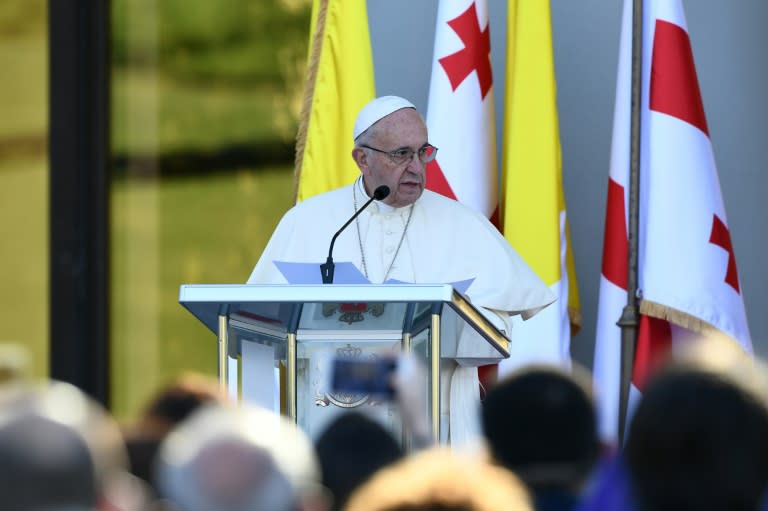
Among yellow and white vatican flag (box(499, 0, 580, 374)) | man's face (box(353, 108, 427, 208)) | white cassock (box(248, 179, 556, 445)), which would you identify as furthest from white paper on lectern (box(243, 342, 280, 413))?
yellow and white vatican flag (box(499, 0, 580, 374))

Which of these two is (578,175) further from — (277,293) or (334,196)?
(277,293)

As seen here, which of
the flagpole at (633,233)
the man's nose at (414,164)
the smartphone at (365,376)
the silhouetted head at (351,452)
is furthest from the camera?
the flagpole at (633,233)

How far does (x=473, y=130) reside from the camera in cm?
652

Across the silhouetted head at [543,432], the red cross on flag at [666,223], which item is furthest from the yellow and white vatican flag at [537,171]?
the silhouetted head at [543,432]

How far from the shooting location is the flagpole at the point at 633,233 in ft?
19.9

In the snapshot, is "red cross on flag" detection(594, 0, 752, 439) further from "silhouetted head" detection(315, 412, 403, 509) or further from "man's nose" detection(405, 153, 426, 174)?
"silhouetted head" detection(315, 412, 403, 509)

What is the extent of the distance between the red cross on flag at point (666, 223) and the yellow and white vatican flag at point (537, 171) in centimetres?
20

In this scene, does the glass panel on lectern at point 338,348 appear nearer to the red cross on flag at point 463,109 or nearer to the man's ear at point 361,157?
the man's ear at point 361,157

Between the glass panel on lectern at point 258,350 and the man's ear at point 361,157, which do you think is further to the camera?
the man's ear at point 361,157

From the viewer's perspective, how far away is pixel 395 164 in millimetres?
5258

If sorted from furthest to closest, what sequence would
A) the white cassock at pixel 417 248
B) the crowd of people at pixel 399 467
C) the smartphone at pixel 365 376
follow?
the white cassock at pixel 417 248
the smartphone at pixel 365 376
the crowd of people at pixel 399 467

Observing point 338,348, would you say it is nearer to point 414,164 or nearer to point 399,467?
point 414,164

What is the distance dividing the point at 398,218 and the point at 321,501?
3.54 meters

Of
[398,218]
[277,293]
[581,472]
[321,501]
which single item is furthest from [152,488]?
[398,218]
